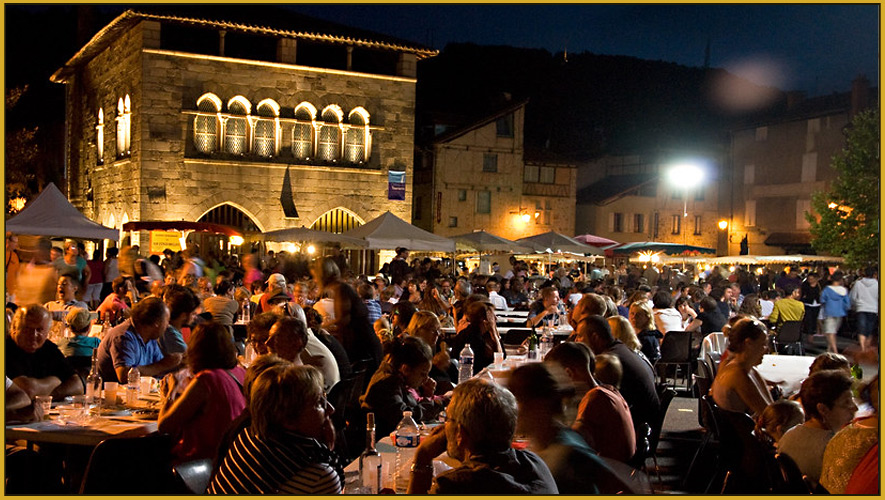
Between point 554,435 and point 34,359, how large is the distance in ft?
13.1

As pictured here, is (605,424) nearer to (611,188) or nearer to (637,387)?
(637,387)

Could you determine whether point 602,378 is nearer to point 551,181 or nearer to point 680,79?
point 551,181

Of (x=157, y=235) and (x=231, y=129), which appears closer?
(x=157, y=235)

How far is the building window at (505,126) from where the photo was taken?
36906mm

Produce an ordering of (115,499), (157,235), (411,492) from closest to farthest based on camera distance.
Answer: (115,499) → (411,492) → (157,235)

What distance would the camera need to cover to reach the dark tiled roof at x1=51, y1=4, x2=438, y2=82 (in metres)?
24.2

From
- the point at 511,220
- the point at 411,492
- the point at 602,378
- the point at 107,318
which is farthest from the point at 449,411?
the point at 511,220

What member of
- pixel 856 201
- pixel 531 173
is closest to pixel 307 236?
pixel 531 173

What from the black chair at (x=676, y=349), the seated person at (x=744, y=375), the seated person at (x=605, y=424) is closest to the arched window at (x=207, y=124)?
the black chair at (x=676, y=349)

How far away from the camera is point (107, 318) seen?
9.53 metres

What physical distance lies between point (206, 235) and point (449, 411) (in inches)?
943

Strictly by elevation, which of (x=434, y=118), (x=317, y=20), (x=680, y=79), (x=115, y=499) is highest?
(x=680, y=79)

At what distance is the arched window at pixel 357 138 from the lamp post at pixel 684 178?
23.0 m

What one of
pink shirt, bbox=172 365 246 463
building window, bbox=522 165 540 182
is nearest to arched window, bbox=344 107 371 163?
building window, bbox=522 165 540 182
